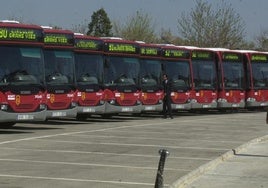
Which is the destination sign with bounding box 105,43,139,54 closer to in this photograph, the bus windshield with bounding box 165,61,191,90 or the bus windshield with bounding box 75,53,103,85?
the bus windshield with bounding box 75,53,103,85

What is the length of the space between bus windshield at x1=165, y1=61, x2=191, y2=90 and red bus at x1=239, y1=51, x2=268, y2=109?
5785mm

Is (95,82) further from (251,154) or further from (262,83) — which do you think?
(262,83)

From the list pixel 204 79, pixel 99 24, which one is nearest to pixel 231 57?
pixel 204 79

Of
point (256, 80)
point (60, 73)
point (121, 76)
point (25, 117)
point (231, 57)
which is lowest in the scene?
point (25, 117)

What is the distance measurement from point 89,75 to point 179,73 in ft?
25.3

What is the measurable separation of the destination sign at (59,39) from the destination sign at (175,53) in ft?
28.5

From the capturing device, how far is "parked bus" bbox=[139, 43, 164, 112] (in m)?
27.5

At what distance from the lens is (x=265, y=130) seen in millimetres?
22109

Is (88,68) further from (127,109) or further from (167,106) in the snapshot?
(167,106)

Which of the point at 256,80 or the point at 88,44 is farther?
the point at 256,80

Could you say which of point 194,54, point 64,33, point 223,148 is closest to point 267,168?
point 223,148

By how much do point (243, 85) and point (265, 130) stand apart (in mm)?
13468

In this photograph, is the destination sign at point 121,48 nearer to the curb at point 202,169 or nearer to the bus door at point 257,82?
the curb at point 202,169

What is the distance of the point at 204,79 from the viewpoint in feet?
106
